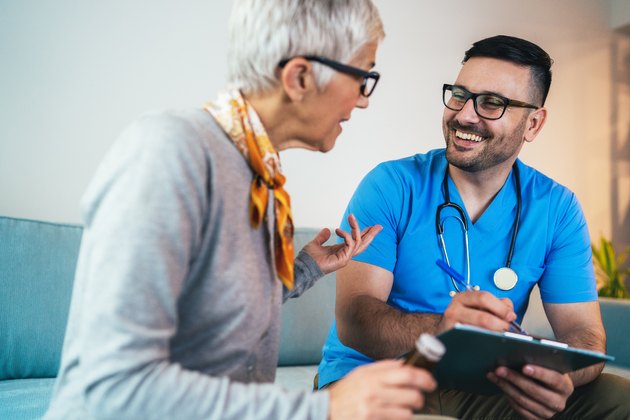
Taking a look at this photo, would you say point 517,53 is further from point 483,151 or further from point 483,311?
point 483,311

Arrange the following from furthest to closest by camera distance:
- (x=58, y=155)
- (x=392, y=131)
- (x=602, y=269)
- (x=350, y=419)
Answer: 1. (x=602, y=269)
2. (x=392, y=131)
3. (x=58, y=155)
4. (x=350, y=419)

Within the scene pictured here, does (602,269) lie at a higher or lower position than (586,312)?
lower

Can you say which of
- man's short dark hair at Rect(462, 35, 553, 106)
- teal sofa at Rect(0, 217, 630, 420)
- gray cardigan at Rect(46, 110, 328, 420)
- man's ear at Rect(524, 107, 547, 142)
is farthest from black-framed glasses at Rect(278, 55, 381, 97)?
teal sofa at Rect(0, 217, 630, 420)

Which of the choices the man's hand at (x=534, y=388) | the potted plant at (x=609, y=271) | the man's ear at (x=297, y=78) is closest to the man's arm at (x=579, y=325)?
the man's hand at (x=534, y=388)

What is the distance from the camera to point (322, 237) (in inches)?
55.1

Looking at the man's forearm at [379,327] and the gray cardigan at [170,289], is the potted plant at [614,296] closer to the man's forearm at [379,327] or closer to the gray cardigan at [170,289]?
the man's forearm at [379,327]

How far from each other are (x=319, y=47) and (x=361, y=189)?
2.83 feet

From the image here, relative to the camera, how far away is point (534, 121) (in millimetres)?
1992

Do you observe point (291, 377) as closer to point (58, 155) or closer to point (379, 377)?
point (58, 155)

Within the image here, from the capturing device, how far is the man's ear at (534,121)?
1967 millimetres

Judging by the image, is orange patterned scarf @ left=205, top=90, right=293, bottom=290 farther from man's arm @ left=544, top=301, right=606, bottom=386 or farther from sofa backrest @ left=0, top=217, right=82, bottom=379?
sofa backrest @ left=0, top=217, right=82, bottom=379

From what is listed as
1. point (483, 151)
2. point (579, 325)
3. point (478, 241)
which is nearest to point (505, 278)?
point (478, 241)

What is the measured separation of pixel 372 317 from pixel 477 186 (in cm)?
60

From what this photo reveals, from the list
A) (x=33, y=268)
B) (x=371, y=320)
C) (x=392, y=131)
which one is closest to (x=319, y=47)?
(x=371, y=320)
